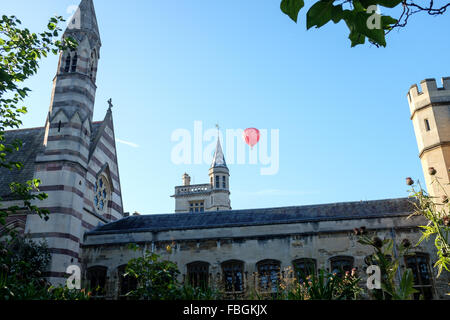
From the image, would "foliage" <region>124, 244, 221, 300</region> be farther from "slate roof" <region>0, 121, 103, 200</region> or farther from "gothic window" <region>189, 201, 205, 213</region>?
"gothic window" <region>189, 201, 205, 213</region>

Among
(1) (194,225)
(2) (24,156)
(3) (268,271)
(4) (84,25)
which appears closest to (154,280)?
(3) (268,271)

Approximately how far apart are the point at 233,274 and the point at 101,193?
975 centimetres

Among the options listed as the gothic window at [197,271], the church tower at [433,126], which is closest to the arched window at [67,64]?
the gothic window at [197,271]

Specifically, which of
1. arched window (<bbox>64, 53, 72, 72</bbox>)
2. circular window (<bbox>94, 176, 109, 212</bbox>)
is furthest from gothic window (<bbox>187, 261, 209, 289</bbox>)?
arched window (<bbox>64, 53, 72, 72</bbox>)

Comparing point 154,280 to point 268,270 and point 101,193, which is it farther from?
point 101,193

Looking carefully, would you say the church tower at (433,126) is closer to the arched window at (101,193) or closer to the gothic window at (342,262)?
the gothic window at (342,262)

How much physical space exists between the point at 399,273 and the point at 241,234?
7307 millimetres

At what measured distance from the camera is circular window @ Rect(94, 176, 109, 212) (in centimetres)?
2111

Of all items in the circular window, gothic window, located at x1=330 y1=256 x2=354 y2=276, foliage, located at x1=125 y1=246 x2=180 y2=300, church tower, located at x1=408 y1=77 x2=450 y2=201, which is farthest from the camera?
the circular window

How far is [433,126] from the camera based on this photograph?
1814cm

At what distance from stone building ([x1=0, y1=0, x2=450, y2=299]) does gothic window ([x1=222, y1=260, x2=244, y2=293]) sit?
0.05 meters

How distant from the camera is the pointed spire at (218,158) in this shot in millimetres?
49266
